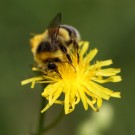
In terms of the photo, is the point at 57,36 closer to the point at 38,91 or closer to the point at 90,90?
the point at 90,90

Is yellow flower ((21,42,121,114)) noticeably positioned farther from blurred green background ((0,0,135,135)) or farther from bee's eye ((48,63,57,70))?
blurred green background ((0,0,135,135))

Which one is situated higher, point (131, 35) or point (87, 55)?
point (131, 35)

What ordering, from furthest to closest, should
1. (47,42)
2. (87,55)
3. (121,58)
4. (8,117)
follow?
(121,58)
(8,117)
(87,55)
(47,42)

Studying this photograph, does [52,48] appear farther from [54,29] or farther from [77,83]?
[77,83]

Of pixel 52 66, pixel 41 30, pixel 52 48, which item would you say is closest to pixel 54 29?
pixel 52 48

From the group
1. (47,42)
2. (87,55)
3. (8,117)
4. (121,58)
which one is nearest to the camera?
(47,42)

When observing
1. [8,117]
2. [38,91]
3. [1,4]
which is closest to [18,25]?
[1,4]

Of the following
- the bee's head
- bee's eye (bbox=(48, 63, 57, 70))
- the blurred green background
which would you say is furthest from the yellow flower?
the blurred green background

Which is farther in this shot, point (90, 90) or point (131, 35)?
point (131, 35)
